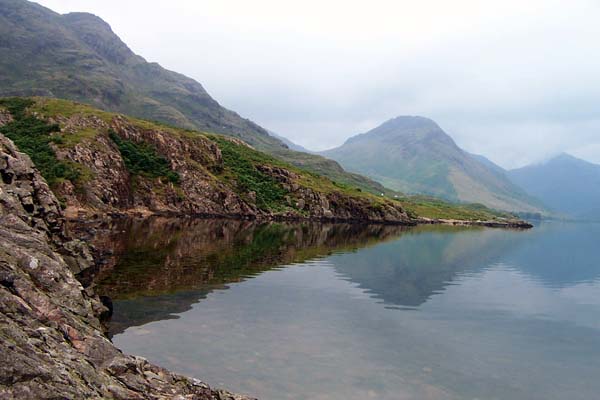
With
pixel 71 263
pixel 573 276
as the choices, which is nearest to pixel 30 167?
pixel 71 263

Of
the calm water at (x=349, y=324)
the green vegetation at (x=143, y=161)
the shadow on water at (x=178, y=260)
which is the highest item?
the green vegetation at (x=143, y=161)

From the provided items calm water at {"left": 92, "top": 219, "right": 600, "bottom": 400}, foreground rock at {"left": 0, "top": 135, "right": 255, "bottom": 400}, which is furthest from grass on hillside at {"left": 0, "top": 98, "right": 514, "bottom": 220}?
foreground rock at {"left": 0, "top": 135, "right": 255, "bottom": 400}

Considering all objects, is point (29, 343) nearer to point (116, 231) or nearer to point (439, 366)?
point (439, 366)

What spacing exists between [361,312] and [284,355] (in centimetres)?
1662

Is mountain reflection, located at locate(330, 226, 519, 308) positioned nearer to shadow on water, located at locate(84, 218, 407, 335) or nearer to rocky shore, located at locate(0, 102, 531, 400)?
shadow on water, located at locate(84, 218, 407, 335)

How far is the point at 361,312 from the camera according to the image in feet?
152

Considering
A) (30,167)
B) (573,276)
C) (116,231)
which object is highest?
(30,167)

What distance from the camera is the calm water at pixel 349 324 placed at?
28.8m

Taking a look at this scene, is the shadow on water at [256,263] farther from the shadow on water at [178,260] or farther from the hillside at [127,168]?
the hillside at [127,168]

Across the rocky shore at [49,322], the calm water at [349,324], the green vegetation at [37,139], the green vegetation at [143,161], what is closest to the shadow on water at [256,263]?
the calm water at [349,324]

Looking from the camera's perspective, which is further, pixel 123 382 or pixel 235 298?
pixel 235 298

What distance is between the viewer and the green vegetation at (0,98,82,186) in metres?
132

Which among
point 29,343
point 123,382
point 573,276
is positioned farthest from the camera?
point 573,276

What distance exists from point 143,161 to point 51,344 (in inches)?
6373
